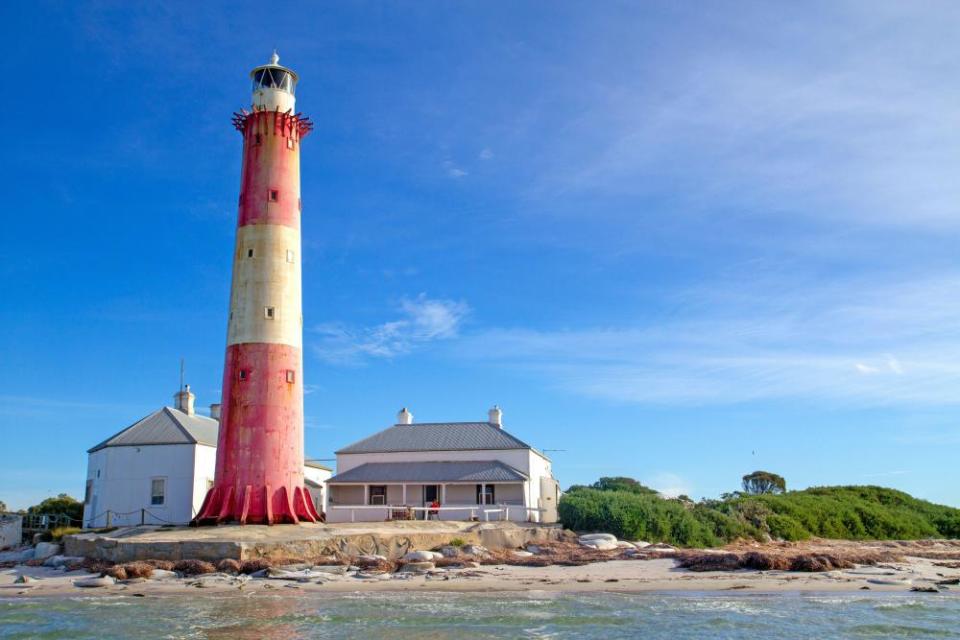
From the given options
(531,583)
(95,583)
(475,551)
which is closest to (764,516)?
(475,551)

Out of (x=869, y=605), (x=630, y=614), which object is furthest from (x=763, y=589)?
(x=630, y=614)

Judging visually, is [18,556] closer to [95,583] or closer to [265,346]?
[95,583]

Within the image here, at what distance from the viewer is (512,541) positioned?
84.1 feet

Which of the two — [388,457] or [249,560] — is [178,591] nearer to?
[249,560]

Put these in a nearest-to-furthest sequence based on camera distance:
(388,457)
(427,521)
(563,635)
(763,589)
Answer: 1. (563,635)
2. (763,589)
3. (427,521)
4. (388,457)

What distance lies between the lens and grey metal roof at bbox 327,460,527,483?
32.0m

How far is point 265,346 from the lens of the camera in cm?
2591

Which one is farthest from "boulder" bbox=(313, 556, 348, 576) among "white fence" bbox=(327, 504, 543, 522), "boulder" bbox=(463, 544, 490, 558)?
"white fence" bbox=(327, 504, 543, 522)

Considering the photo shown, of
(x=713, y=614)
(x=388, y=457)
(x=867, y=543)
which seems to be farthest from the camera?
(x=388, y=457)

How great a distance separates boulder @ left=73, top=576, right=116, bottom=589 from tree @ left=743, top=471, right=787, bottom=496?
181ft

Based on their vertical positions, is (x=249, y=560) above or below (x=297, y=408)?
below

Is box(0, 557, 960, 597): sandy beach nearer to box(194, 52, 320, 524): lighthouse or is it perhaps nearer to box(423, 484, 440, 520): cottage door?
box(194, 52, 320, 524): lighthouse

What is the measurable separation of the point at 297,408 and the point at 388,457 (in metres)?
9.42

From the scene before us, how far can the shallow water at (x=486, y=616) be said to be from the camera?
46.0 feet
